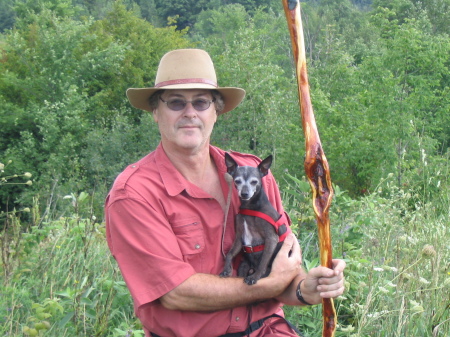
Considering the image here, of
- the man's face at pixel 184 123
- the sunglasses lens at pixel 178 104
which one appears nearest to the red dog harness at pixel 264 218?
the man's face at pixel 184 123

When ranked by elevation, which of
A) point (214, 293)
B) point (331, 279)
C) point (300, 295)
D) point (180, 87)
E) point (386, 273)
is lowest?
point (386, 273)

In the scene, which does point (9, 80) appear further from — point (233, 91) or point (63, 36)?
point (233, 91)

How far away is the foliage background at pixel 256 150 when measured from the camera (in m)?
3.74

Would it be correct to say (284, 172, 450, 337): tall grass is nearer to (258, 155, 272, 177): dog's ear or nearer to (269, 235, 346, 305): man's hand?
(269, 235, 346, 305): man's hand

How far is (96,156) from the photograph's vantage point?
24875mm

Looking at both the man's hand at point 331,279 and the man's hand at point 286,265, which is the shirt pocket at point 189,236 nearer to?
the man's hand at point 286,265

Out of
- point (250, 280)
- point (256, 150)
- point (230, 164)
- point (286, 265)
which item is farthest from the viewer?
point (256, 150)

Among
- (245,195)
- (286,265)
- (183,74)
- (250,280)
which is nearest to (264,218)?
(245,195)

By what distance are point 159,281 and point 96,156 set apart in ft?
75.2

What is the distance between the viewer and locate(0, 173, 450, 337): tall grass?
3395 millimetres

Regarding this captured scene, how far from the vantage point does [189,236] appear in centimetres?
288

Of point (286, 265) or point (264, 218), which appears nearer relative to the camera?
point (286, 265)

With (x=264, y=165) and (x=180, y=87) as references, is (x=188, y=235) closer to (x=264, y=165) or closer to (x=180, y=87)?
(x=264, y=165)

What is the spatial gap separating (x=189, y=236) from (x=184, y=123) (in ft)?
2.10
